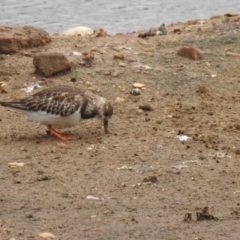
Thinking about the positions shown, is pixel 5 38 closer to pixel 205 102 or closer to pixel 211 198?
pixel 205 102

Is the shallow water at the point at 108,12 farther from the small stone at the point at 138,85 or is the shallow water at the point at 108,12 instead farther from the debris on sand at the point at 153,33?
the small stone at the point at 138,85

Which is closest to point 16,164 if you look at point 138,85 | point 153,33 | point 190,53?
point 138,85

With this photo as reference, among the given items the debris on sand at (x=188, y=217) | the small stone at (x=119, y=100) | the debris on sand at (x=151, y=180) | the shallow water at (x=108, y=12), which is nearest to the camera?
the debris on sand at (x=188, y=217)

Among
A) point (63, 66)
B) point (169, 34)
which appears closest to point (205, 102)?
point (63, 66)

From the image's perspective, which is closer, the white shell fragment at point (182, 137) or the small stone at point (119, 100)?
the white shell fragment at point (182, 137)

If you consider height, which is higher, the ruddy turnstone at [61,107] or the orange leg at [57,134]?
the ruddy turnstone at [61,107]

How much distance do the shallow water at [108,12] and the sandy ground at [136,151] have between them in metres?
3.20

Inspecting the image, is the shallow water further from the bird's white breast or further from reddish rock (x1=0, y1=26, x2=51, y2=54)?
the bird's white breast

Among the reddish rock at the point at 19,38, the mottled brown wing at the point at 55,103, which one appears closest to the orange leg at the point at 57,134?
the mottled brown wing at the point at 55,103

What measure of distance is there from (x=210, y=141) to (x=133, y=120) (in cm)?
109

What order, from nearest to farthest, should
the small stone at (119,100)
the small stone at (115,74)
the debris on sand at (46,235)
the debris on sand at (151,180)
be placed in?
1. the debris on sand at (46,235)
2. the debris on sand at (151,180)
3. the small stone at (119,100)
4. the small stone at (115,74)

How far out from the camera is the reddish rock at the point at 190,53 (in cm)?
1189

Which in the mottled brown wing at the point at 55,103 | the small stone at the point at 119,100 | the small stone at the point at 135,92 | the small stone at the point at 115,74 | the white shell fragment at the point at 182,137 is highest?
the mottled brown wing at the point at 55,103

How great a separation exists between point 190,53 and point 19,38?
7.22 feet
